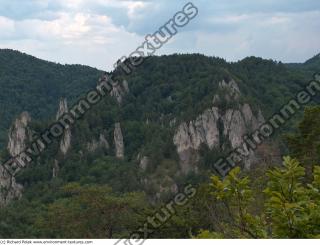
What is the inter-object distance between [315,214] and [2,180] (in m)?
67.2

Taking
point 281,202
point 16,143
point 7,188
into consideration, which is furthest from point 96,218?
point 16,143

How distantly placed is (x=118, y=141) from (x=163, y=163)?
1345 centimetres

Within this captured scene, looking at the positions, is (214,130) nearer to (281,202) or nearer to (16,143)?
(16,143)

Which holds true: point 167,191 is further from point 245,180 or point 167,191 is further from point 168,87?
point 245,180

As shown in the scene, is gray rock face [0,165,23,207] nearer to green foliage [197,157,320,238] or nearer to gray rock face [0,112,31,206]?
gray rock face [0,112,31,206]

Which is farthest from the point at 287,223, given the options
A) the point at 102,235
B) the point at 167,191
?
the point at 167,191

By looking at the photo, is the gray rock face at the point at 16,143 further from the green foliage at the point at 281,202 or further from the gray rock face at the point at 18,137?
the green foliage at the point at 281,202

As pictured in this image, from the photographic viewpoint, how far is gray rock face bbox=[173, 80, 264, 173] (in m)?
68.5

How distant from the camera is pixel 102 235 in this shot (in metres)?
27.0

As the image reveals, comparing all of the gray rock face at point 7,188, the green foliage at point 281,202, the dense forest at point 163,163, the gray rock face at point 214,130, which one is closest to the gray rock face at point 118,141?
the dense forest at point 163,163

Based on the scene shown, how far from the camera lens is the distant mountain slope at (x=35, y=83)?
123231 mm

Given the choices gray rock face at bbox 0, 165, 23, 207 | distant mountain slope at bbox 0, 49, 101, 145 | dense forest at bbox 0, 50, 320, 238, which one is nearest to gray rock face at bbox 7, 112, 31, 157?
dense forest at bbox 0, 50, 320, 238

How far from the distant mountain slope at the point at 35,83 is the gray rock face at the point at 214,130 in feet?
175

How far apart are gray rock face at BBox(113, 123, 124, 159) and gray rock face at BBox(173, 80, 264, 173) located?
10.0 metres
